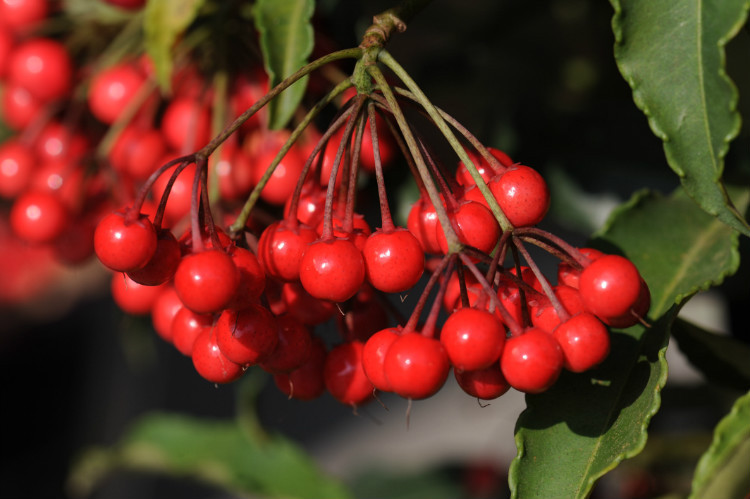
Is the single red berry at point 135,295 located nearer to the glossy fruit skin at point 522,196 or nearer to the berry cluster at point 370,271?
the berry cluster at point 370,271

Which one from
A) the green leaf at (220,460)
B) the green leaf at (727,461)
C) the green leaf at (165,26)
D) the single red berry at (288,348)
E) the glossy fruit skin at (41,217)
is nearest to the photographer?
the green leaf at (727,461)

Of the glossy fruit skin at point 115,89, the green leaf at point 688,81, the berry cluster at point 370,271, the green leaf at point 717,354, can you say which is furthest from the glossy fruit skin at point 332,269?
the glossy fruit skin at point 115,89

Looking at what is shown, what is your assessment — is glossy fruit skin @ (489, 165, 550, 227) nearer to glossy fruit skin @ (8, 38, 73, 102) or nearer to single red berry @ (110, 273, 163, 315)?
single red berry @ (110, 273, 163, 315)

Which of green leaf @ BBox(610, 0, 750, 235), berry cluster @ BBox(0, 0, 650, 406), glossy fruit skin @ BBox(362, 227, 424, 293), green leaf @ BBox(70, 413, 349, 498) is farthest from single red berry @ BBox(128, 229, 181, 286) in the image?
green leaf @ BBox(70, 413, 349, 498)

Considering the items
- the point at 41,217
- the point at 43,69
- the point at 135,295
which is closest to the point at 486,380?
the point at 135,295

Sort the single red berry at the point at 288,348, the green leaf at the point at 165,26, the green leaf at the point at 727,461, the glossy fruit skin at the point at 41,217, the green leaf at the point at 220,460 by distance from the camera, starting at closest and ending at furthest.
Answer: the green leaf at the point at 727,461, the single red berry at the point at 288,348, the green leaf at the point at 165,26, the glossy fruit skin at the point at 41,217, the green leaf at the point at 220,460

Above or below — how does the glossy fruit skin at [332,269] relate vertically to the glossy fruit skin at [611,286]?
above
